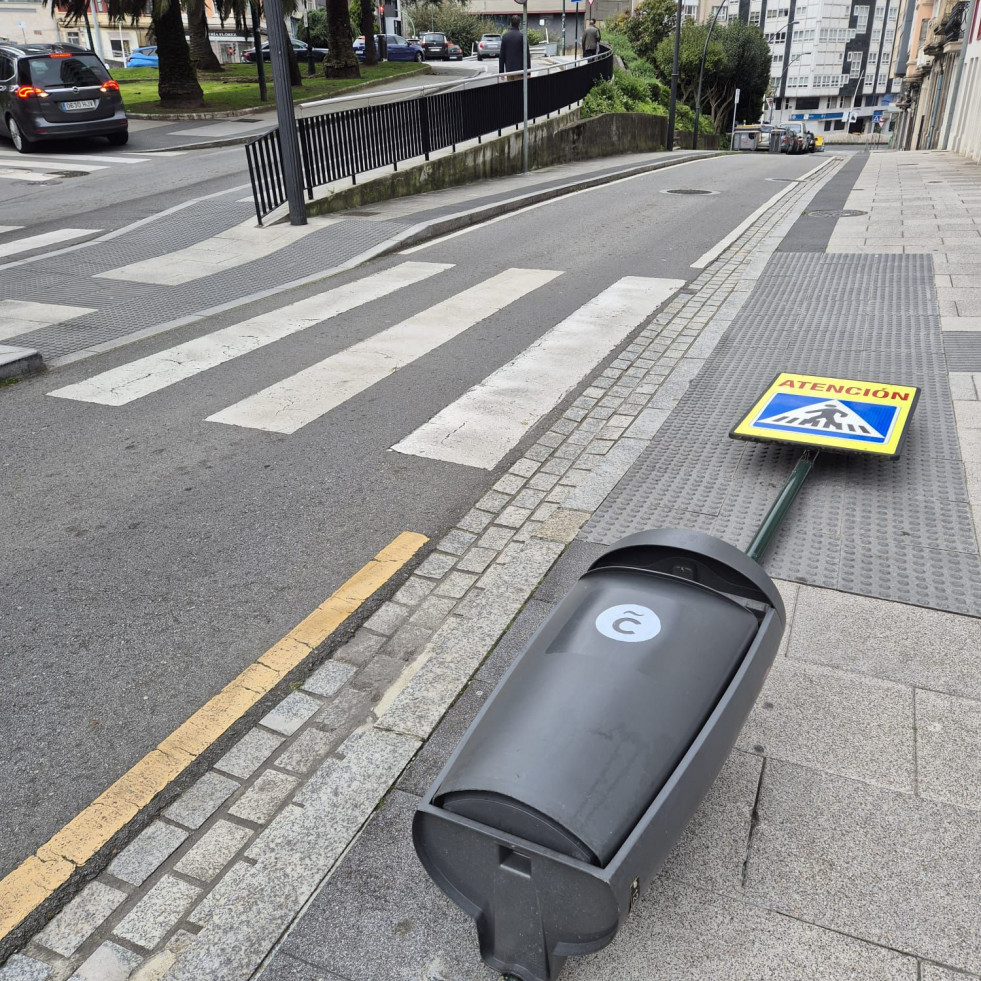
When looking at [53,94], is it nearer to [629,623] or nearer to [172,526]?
[172,526]

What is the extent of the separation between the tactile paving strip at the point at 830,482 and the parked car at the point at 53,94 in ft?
55.8

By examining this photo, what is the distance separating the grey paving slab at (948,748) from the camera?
113 inches

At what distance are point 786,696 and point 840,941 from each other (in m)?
1.06

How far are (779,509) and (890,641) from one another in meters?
0.79

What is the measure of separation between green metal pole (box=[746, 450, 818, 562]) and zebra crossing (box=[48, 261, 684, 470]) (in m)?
1.88

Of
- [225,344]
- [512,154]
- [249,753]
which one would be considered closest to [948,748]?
[249,753]

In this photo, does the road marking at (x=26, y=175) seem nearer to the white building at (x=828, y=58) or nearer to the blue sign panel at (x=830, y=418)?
the blue sign panel at (x=830, y=418)

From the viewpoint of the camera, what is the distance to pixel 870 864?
8.54 feet

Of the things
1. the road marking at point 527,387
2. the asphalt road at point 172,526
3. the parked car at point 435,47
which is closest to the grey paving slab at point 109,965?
the asphalt road at point 172,526

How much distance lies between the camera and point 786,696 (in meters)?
3.32

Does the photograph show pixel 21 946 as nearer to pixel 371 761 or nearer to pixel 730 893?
pixel 371 761

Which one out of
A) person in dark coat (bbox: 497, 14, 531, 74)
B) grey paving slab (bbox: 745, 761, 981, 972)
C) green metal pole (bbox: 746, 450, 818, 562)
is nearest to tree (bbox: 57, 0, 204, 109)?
person in dark coat (bbox: 497, 14, 531, 74)

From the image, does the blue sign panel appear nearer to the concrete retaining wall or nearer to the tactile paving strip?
the tactile paving strip

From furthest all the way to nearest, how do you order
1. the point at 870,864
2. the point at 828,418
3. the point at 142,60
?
1. the point at 142,60
2. the point at 828,418
3. the point at 870,864
